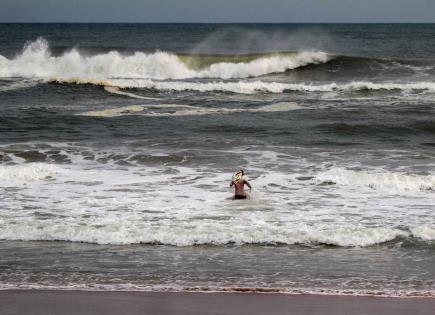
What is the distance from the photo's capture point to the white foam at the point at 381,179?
16188mm

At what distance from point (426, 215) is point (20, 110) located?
1827 centimetres

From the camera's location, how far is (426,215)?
13883 millimetres

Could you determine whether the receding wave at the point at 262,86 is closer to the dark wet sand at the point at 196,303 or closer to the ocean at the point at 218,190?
the ocean at the point at 218,190

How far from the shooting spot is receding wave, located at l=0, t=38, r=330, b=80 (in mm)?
43312

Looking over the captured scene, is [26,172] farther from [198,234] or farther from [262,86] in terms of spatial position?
[262,86]

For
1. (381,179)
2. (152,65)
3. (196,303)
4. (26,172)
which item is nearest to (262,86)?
(152,65)

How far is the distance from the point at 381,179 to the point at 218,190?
3.52m

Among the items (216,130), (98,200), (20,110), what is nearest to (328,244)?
(98,200)

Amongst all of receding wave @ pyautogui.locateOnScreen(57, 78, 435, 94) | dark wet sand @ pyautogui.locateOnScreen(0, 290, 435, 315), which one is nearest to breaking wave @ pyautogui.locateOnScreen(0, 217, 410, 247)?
dark wet sand @ pyautogui.locateOnScreen(0, 290, 435, 315)

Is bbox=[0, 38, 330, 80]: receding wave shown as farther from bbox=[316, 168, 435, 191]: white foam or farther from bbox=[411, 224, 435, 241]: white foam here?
bbox=[411, 224, 435, 241]: white foam

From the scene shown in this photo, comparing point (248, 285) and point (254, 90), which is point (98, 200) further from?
point (254, 90)

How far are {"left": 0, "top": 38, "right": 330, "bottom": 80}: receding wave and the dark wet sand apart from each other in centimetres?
3307

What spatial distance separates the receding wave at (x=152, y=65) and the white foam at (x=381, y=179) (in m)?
26.3

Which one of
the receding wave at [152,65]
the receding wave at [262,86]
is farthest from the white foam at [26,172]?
the receding wave at [152,65]
